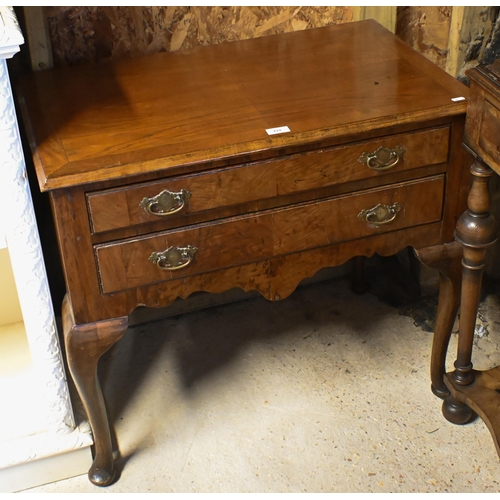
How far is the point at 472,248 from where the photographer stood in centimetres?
162

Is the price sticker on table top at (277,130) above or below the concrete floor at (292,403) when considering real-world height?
above

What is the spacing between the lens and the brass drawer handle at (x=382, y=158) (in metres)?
1.49

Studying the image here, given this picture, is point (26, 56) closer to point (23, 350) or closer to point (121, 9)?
point (121, 9)

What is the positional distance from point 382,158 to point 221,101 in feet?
1.19

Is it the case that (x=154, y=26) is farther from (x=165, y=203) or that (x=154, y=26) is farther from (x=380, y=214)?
(x=380, y=214)

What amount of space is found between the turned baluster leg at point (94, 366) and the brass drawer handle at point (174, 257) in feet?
0.48

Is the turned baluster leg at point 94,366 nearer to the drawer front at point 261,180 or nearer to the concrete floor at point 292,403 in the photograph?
the concrete floor at point 292,403

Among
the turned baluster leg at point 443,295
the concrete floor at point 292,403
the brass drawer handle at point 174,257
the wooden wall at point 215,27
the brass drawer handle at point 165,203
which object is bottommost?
the concrete floor at point 292,403

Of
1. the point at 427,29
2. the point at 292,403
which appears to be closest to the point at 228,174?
the point at 292,403

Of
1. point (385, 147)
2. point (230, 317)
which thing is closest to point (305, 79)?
point (385, 147)

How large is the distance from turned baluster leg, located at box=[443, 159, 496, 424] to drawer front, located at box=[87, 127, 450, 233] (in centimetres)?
9

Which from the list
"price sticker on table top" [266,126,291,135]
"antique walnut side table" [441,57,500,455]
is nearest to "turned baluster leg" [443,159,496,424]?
"antique walnut side table" [441,57,500,455]

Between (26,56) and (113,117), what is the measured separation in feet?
1.31

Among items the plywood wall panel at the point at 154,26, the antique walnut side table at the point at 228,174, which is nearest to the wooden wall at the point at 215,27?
the plywood wall panel at the point at 154,26
